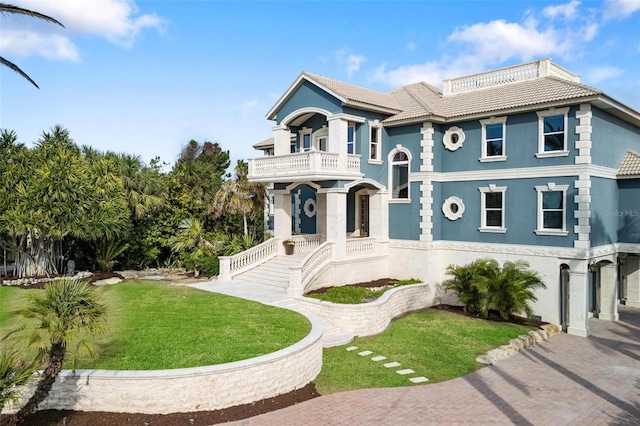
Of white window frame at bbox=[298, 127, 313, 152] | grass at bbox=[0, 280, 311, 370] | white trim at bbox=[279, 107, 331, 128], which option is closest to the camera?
grass at bbox=[0, 280, 311, 370]

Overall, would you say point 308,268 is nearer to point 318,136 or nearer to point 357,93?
point 318,136

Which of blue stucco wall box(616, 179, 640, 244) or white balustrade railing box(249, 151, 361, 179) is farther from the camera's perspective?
white balustrade railing box(249, 151, 361, 179)

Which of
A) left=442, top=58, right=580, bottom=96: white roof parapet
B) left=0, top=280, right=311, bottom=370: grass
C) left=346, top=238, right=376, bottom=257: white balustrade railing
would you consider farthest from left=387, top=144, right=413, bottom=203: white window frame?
left=0, top=280, right=311, bottom=370: grass

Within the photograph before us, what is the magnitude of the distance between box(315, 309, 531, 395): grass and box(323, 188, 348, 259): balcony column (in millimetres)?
4198

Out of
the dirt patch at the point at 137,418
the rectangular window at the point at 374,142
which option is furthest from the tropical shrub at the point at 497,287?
the dirt patch at the point at 137,418

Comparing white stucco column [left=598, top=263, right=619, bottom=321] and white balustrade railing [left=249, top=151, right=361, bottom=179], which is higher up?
white balustrade railing [left=249, top=151, right=361, bottom=179]

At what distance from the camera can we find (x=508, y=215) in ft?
66.6

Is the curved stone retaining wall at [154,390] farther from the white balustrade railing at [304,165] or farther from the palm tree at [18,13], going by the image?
the white balustrade railing at [304,165]

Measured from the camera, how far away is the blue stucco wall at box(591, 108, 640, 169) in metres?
18.7

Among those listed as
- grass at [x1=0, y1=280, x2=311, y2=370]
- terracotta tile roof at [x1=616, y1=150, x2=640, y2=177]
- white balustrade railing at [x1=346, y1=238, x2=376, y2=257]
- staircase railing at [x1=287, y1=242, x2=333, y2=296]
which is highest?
terracotta tile roof at [x1=616, y1=150, x2=640, y2=177]

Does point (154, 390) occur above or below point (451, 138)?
below

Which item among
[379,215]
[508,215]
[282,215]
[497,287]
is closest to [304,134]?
[282,215]

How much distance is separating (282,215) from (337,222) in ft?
13.4

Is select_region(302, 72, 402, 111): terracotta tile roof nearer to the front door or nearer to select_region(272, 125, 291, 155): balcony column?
select_region(272, 125, 291, 155): balcony column
